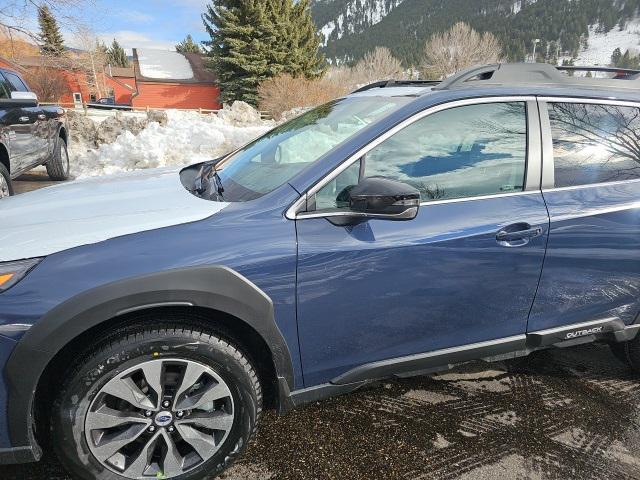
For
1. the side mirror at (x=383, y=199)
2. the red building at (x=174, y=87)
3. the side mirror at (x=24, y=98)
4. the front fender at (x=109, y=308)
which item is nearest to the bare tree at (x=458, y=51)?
the red building at (x=174, y=87)

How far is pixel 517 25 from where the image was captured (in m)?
136

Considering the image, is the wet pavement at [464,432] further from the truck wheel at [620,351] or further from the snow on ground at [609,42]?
the snow on ground at [609,42]

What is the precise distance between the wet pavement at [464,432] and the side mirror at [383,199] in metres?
1.19

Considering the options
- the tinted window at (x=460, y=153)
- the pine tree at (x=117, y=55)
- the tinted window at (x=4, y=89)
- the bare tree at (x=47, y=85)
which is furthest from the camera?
the pine tree at (x=117, y=55)

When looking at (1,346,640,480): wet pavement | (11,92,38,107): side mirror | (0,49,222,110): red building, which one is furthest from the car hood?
(0,49,222,110): red building

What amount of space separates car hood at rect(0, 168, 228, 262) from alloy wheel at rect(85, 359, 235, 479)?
0.55 m

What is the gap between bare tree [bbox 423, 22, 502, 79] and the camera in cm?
3947

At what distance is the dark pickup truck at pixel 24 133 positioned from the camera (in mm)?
5621

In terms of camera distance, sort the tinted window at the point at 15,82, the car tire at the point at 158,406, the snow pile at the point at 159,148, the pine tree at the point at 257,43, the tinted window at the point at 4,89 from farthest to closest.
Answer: the pine tree at the point at 257,43 < the snow pile at the point at 159,148 < the tinted window at the point at 15,82 < the tinted window at the point at 4,89 < the car tire at the point at 158,406

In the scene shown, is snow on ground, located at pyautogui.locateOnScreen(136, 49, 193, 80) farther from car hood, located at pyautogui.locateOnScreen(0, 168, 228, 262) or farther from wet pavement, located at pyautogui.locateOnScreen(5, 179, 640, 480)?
wet pavement, located at pyautogui.locateOnScreen(5, 179, 640, 480)

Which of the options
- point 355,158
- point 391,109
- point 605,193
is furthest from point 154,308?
point 605,193

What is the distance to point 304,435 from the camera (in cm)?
234

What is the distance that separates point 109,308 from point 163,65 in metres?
54.7

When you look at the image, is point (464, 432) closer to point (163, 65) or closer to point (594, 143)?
point (594, 143)
